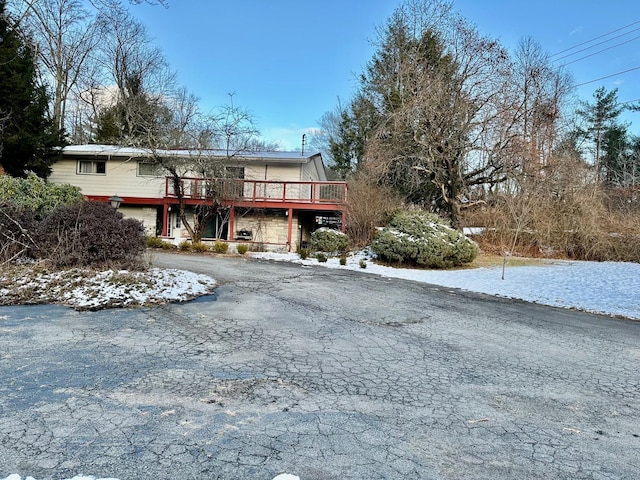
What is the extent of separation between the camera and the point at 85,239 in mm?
7715

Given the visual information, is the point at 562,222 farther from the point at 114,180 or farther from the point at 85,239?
the point at 114,180

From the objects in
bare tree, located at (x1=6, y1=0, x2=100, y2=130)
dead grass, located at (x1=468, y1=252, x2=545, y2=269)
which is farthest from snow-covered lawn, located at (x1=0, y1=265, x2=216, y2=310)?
bare tree, located at (x1=6, y1=0, x2=100, y2=130)

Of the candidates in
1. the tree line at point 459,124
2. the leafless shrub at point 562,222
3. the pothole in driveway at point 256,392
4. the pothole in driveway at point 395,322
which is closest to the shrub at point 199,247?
the tree line at point 459,124

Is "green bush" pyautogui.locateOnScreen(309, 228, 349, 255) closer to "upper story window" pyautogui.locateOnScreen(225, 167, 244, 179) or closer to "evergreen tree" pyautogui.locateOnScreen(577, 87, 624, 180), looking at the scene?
"upper story window" pyautogui.locateOnScreen(225, 167, 244, 179)

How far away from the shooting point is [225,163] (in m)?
16.8

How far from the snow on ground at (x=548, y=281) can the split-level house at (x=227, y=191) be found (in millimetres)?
2973

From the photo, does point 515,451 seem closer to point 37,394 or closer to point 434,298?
point 37,394

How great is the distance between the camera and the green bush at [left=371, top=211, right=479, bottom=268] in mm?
12984

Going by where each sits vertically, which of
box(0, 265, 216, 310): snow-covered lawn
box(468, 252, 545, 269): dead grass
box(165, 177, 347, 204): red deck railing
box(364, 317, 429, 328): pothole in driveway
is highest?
box(165, 177, 347, 204): red deck railing

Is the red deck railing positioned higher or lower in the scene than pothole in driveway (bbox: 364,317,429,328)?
higher

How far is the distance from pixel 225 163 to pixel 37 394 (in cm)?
1459

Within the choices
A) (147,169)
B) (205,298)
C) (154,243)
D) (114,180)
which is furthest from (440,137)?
(114,180)

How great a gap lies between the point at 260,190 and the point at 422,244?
26.3 feet

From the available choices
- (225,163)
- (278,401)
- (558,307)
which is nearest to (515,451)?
(278,401)
